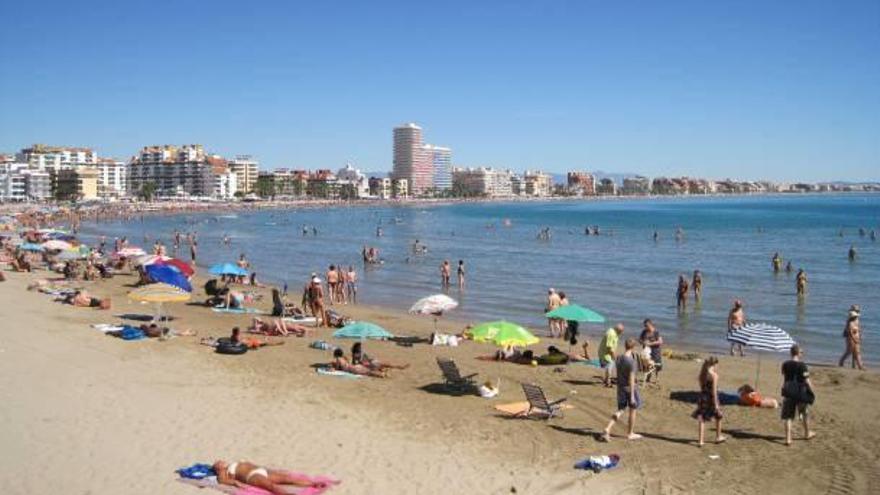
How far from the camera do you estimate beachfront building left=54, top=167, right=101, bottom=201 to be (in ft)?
489

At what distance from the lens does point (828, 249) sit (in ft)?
172

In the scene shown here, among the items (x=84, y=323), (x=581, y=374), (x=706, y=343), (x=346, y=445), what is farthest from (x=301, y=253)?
(x=346, y=445)

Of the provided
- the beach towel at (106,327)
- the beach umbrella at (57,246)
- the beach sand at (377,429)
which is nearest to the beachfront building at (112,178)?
the beach umbrella at (57,246)

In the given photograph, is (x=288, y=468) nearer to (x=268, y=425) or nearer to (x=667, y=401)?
(x=268, y=425)

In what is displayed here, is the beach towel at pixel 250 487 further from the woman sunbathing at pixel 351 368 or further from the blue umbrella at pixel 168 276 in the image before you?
the blue umbrella at pixel 168 276

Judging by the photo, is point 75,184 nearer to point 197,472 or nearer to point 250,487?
point 197,472

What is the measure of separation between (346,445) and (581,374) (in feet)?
19.0

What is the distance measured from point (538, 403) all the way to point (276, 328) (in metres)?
8.22

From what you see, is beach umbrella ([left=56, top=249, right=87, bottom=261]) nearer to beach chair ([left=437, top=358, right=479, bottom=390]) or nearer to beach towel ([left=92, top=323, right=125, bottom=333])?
beach towel ([left=92, top=323, right=125, bottom=333])

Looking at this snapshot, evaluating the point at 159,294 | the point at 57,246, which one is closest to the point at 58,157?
the point at 57,246

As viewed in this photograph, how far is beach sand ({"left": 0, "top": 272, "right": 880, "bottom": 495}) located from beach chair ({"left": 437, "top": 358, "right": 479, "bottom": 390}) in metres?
0.29

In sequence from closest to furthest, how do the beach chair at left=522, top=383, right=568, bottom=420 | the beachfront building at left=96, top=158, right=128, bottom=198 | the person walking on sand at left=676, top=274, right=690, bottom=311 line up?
the beach chair at left=522, top=383, right=568, bottom=420, the person walking on sand at left=676, top=274, right=690, bottom=311, the beachfront building at left=96, top=158, right=128, bottom=198

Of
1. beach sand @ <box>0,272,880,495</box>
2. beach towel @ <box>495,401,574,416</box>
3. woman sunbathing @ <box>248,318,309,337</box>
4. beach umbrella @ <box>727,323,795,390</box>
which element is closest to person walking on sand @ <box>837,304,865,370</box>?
beach sand @ <box>0,272,880,495</box>

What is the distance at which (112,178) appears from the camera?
7072 inches
